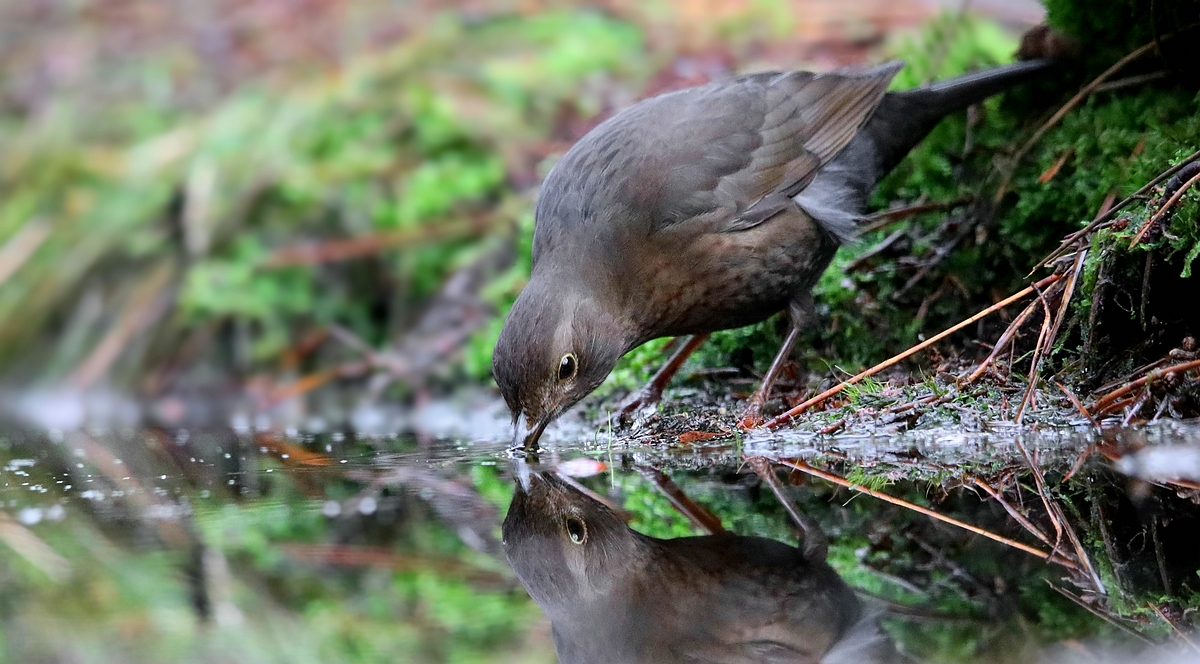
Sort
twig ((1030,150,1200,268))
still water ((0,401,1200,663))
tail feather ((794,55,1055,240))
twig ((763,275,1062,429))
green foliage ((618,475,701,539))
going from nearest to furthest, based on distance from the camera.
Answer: still water ((0,401,1200,663))
green foliage ((618,475,701,539))
twig ((1030,150,1200,268))
twig ((763,275,1062,429))
tail feather ((794,55,1055,240))

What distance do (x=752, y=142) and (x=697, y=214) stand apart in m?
0.47

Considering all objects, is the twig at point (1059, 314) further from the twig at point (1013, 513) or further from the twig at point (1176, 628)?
the twig at point (1176, 628)

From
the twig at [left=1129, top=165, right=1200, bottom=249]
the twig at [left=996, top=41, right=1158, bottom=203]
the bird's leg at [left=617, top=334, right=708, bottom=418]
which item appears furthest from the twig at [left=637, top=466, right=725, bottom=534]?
the twig at [left=996, top=41, right=1158, bottom=203]

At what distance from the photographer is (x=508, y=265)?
717 centimetres

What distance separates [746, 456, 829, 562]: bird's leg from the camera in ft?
6.35

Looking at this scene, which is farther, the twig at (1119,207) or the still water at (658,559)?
the twig at (1119,207)

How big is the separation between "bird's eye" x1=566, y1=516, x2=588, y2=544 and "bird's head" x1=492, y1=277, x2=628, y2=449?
111 centimetres

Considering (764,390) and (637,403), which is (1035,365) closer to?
(764,390)

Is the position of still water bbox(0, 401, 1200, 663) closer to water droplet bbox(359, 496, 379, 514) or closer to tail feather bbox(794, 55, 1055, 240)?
water droplet bbox(359, 496, 379, 514)

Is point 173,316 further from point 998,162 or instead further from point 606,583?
point 606,583

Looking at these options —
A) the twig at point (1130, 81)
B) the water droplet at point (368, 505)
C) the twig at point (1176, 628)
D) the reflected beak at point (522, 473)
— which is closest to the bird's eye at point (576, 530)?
the reflected beak at point (522, 473)

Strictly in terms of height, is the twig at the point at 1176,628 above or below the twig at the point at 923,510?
above

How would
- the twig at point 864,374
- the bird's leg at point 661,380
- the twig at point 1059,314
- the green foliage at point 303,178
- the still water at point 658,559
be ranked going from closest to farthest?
1. the still water at point 658,559
2. the twig at point 1059,314
3. the twig at point 864,374
4. the bird's leg at point 661,380
5. the green foliage at point 303,178

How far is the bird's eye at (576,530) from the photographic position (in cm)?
220
